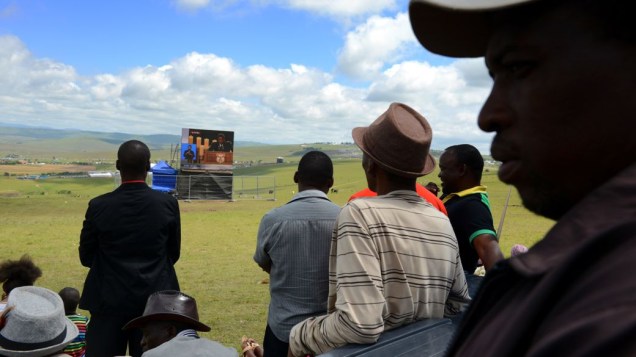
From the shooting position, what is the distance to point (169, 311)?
3459mm

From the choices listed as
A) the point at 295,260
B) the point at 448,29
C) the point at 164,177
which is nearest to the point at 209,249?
the point at 295,260

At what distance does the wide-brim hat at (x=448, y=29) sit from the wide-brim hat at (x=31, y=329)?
10.6ft

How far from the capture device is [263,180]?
6869cm

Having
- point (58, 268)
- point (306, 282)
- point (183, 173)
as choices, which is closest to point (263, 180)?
point (183, 173)

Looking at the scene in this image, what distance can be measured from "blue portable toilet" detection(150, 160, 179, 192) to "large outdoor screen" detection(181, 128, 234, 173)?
8.62 ft

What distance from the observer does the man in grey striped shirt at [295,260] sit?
348 cm

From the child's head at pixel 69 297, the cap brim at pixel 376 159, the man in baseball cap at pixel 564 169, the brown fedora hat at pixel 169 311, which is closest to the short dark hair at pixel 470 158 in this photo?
the cap brim at pixel 376 159

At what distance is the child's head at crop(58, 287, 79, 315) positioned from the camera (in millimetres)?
5348

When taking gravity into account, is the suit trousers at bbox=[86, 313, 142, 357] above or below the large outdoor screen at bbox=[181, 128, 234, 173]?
below

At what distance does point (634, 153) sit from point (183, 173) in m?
37.5

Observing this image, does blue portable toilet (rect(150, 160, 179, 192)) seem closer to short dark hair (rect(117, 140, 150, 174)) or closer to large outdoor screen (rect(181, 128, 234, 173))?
large outdoor screen (rect(181, 128, 234, 173))

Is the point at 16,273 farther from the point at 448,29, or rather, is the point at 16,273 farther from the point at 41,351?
the point at 448,29

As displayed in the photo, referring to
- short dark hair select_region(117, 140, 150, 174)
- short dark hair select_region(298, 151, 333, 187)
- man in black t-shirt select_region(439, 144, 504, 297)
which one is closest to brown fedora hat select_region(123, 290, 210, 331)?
short dark hair select_region(298, 151, 333, 187)

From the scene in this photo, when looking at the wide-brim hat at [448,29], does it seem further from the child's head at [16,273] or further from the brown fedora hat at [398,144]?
the child's head at [16,273]
